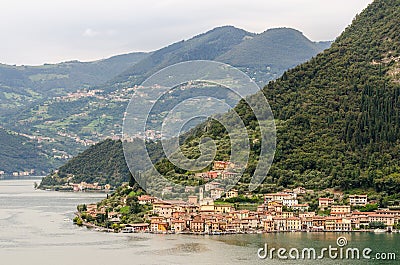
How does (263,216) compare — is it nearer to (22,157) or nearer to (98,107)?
(22,157)

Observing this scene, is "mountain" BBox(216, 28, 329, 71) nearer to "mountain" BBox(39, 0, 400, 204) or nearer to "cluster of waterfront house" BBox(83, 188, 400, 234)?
"mountain" BBox(39, 0, 400, 204)

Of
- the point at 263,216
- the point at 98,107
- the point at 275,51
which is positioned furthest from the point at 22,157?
the point at 263,216

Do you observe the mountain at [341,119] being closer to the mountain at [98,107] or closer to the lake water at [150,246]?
the lake water at [150,246]

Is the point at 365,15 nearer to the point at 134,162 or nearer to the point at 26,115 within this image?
the point at 134,162

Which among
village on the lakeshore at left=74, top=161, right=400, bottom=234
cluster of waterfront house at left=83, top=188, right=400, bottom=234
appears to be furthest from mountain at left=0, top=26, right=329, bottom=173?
cluster of waterfront house at left=83, top=188, right=400, bottom=234

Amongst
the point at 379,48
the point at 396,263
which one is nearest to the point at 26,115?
the point at 379,48

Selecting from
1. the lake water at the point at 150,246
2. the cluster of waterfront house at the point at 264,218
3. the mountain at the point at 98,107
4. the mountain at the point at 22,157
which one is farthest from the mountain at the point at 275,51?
the lake water at the point at 150,246
